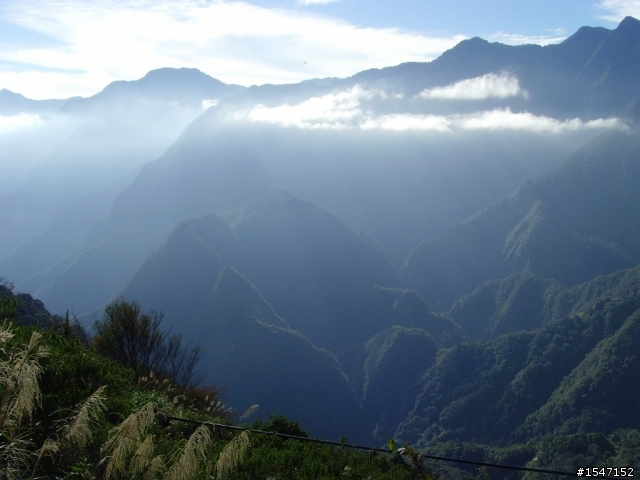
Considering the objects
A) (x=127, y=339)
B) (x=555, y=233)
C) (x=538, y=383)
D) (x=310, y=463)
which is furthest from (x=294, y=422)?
(x=555, y=233)

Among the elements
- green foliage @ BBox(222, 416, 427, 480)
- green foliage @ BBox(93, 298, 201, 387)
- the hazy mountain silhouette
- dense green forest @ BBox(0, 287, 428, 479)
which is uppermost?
dense green forest @ BBox(0, 287, 428, 479)

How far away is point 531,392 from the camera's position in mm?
77000

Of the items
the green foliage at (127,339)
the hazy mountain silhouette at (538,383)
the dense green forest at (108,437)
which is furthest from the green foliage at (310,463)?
the hazy mountain silhouette at (538,383)

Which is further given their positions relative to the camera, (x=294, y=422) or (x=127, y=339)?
(x=127, y=339)

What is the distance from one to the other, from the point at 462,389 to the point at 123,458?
8412cm

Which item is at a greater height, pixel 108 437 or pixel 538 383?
pixel 108 437

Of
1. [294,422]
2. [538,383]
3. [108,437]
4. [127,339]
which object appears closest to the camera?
[108,437]

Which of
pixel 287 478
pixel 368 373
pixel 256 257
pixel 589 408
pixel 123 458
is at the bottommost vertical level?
pixel 368 373

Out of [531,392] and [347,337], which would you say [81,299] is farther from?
[531,392]

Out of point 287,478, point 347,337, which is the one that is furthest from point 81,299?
point 287,478

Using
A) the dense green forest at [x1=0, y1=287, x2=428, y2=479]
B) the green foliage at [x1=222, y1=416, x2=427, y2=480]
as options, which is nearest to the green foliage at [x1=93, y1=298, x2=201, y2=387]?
the dense green forest at [x1=0, y1=287, x2=428, y2=479]

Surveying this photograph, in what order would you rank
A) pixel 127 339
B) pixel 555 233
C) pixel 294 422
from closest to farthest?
1. pixel 294 422
2. pixel 127 339
3. pixel 555 233

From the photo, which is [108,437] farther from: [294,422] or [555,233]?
[555,233]

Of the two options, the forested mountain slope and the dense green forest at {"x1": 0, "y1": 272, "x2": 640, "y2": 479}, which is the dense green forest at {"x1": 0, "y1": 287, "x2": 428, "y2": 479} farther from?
the forested mountain slope
